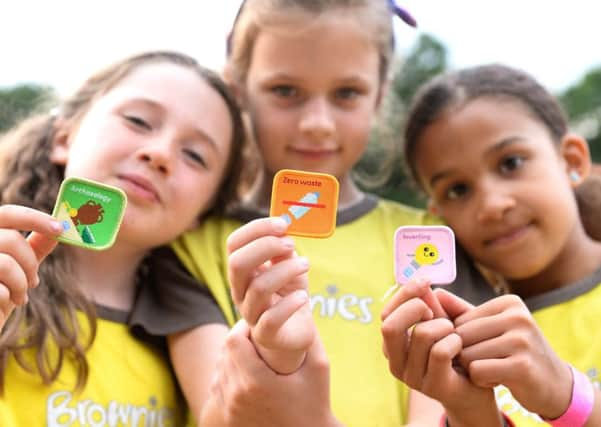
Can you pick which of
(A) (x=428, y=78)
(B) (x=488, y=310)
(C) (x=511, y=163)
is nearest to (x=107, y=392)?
(B) (x=488, y=310)

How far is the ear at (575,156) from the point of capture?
235 centimetres

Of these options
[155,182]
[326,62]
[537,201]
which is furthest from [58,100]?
[537,201]

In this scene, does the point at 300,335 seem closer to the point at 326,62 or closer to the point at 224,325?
the point at 224,325

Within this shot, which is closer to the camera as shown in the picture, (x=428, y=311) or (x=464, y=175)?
(x=428, y=311)

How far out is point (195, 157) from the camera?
203cm

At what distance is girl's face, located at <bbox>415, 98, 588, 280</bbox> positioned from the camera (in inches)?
81.6

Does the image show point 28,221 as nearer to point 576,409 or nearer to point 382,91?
point 576,409

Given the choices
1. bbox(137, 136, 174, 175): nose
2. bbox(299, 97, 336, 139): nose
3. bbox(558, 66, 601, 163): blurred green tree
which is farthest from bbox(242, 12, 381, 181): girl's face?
bbox(558, 66, 601, 163): blurred green tree

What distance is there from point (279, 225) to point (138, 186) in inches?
27.7

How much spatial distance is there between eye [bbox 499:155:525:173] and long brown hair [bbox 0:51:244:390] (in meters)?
0.86

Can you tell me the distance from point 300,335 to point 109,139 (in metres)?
0.92

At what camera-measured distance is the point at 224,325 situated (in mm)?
1923

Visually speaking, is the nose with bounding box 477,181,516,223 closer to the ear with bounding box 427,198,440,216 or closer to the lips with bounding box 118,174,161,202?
the ear with bounding box 427,198,440,216

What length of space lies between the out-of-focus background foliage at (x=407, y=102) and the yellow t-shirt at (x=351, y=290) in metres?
0.53
